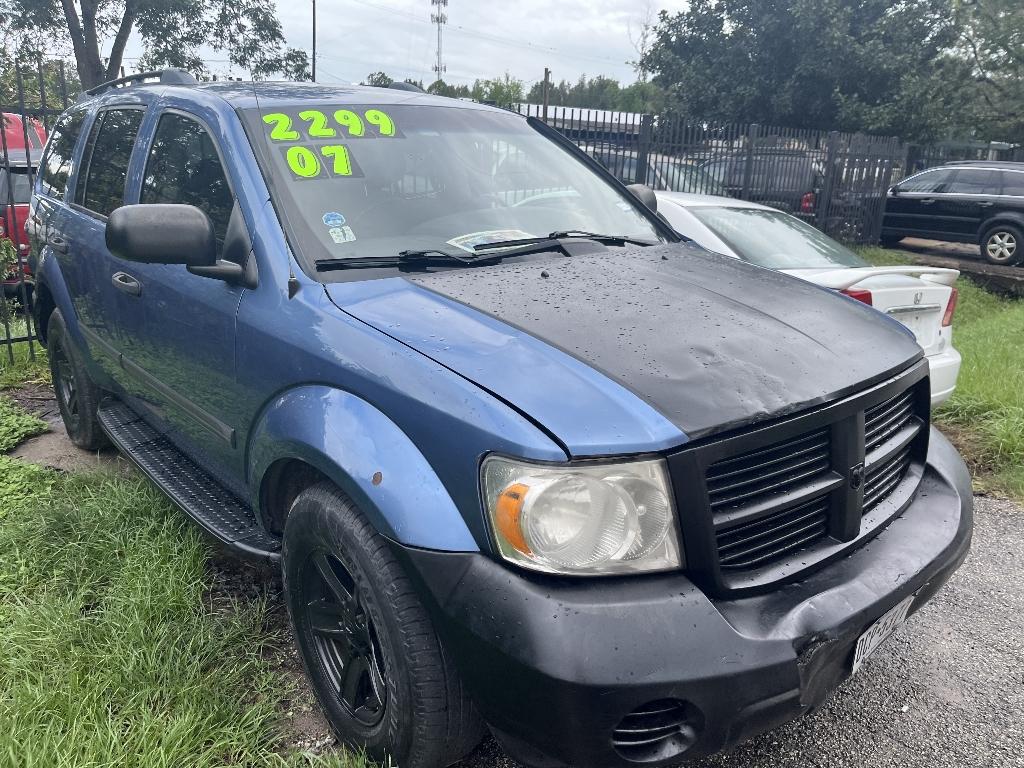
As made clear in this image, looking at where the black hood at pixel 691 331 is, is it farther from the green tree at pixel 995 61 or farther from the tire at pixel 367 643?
the green tree at pixel 995 61

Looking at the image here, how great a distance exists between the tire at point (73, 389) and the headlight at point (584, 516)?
310cm

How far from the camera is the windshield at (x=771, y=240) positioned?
5.15m

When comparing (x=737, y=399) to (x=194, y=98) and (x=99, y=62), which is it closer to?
(x=194, y=98)

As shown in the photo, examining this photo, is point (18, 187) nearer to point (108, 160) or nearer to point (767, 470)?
point (108, 160)

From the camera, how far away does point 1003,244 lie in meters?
12.6

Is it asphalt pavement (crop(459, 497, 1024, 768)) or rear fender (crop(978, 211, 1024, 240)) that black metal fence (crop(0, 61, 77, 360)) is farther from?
rear fender (crop(978, 211, 1024, 240))

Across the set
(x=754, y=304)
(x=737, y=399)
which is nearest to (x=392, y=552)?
(x=737, y=399)

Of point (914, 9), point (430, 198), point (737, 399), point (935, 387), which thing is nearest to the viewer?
point (737, 399)

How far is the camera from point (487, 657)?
65.7 inches

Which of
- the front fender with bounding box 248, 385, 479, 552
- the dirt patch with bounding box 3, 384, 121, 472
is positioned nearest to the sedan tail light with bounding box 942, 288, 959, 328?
the front fender with bounding box 248, 385, 479, 552

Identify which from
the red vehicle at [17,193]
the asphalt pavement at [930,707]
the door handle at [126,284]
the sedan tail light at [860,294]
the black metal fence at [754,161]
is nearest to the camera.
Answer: the asphalt pavement at [930,707]

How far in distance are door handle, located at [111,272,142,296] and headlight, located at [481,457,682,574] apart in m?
2.06

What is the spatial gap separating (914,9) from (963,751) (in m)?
26.4

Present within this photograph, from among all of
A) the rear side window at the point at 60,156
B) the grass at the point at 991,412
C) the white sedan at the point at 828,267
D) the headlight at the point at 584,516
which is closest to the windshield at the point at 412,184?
the headlight at the point at 584,516
